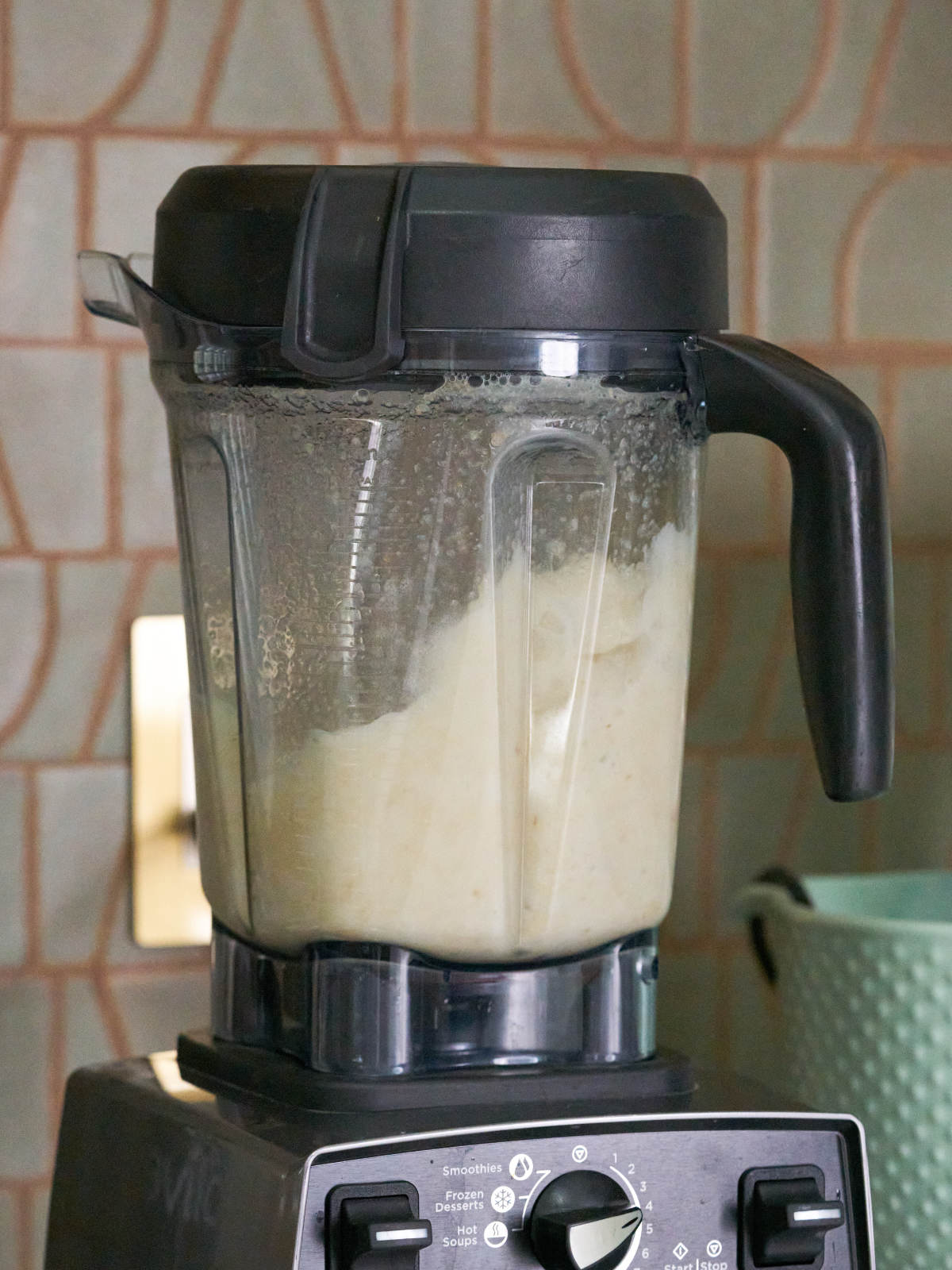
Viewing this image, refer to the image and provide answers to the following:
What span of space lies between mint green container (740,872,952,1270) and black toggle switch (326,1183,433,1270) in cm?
27

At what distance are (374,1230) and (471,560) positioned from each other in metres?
0.22

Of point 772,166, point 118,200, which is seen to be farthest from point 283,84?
point 772,166

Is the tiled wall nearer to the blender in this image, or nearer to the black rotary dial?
the blender

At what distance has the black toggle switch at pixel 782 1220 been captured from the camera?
21.8 inches

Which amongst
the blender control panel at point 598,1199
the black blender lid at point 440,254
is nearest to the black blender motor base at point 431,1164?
the blender control panel at point 598,1199

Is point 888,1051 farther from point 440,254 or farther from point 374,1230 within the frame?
Result: point 440,254

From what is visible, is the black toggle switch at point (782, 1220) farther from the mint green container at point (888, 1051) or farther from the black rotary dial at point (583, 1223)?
the mint green container at point (888, 1051)

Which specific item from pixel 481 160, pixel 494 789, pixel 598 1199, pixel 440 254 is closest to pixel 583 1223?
pixel 598 1199

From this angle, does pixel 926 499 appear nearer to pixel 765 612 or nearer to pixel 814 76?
pixel 765 612

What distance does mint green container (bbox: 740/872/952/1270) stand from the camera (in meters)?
0.70

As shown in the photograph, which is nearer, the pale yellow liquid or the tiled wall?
the pale yellow liquid

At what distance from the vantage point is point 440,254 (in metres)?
0.54

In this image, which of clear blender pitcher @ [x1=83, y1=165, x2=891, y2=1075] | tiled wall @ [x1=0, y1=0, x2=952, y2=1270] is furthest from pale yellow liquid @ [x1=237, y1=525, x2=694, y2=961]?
tiled wall @ [x1=0, y1=0, x2=952, y2=1270]

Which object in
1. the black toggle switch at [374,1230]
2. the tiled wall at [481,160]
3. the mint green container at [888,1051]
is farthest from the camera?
the tiled wall at [481,160]
